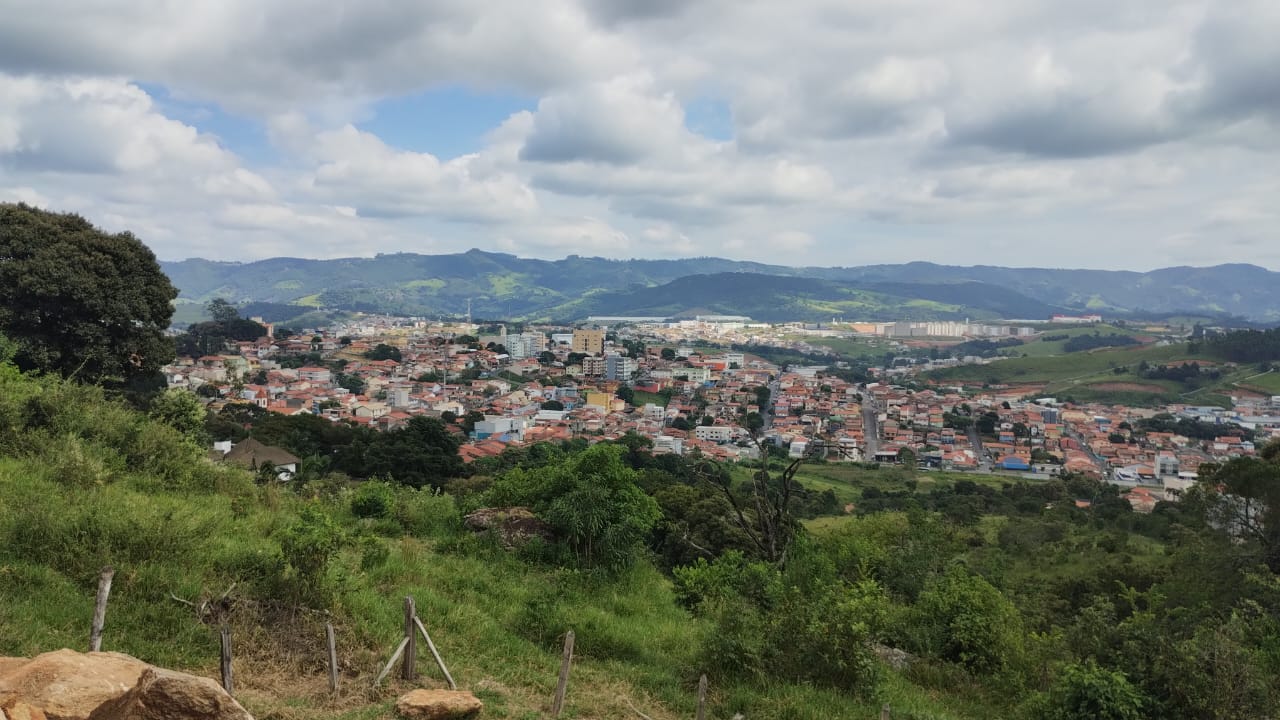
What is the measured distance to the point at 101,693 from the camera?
402cm

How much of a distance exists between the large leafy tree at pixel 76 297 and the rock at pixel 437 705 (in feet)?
51.7

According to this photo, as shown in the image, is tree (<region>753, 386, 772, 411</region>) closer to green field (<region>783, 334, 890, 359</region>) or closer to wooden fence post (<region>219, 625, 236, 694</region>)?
green field (<region>783, 334, 890, 359</region>)

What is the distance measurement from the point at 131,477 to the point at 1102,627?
1121cm

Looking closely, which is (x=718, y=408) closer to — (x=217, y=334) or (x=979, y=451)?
(x=979, y=451)

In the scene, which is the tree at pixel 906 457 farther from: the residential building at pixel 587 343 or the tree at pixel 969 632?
the residential building at pixel 587 343

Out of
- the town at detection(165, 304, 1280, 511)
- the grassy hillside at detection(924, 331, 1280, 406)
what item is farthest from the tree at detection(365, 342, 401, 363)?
the grassy hillside at detection(924, 331, 1280, 406)

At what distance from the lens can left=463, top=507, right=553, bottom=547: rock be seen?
9664 mm

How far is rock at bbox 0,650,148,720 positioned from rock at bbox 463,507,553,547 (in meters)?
5.45

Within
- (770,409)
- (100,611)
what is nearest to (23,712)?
(100,611)

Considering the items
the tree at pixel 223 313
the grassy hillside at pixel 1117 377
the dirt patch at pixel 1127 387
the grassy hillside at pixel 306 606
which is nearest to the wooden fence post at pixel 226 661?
the grassy hillside at pixel 306 606

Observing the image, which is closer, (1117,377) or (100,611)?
(100,611)

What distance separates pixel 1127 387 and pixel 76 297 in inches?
4212

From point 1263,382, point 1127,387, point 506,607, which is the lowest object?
point 1127,387

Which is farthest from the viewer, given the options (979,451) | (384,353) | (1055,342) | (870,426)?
(1055,342)
